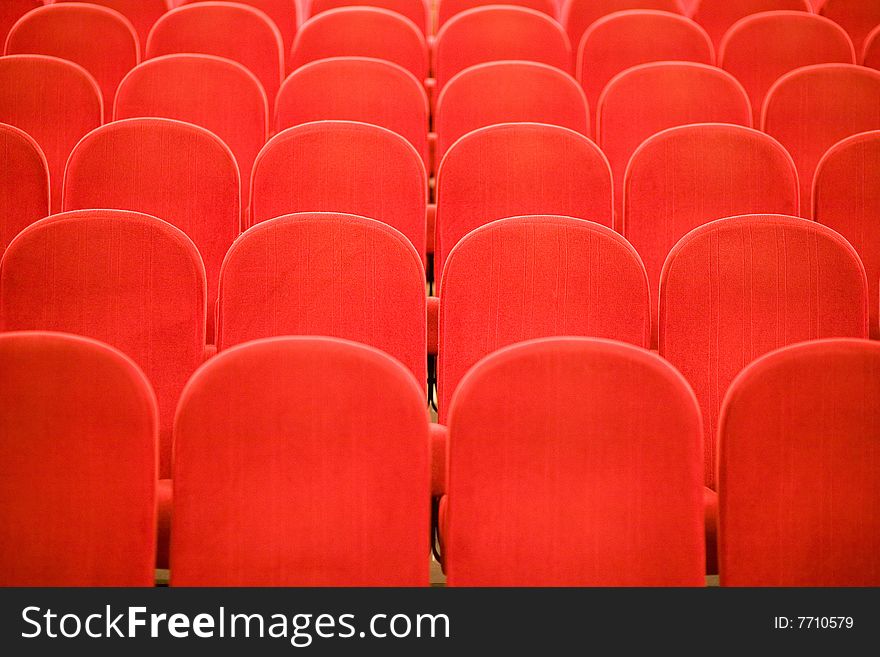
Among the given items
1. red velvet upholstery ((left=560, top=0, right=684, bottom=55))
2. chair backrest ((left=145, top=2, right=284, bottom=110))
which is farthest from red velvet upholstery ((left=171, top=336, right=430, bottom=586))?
red velvet upholstery ((left=560, top=0, right=684, bottom=55))

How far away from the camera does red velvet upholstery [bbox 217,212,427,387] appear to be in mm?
965

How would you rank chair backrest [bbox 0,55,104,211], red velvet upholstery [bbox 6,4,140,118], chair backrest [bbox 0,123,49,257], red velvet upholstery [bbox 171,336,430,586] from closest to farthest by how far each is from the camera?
red velvet upholstery [bbox 171,336,430,586], chair backrest [bbox 0,123,49,257], chair backrest [bbox 0,55,104,211], red velvet upholstery [bbox 6,4,140,118]

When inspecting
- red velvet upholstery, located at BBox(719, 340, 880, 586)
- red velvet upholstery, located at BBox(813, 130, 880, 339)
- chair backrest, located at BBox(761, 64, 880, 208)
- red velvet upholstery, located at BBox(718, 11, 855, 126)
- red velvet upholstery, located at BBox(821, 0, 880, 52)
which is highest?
red velvet upholstery, located at BBox(821, 0, 880, 52)

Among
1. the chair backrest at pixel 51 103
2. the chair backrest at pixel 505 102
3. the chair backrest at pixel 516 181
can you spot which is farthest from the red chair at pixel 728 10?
the chair backrest at pixel 51 103

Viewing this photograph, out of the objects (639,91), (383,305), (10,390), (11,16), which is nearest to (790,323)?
(383,305)

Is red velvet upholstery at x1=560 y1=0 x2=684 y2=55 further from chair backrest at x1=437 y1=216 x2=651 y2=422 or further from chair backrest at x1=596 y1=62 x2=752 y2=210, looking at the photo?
chair backrest at x1=437 y1=216 x2=651 y2=422

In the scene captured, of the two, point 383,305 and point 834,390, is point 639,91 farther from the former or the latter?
point 834,390

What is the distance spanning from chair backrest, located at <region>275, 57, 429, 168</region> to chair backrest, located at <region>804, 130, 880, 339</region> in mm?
583

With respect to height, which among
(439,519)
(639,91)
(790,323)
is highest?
(639,91)

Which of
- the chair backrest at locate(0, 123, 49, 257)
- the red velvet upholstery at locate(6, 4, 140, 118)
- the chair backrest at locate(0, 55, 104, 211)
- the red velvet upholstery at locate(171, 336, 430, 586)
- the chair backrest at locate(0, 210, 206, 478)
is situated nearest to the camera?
the red velvet upholstery at locate(171, 336, 430, 586)

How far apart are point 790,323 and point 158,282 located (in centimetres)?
65

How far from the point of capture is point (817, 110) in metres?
1.48

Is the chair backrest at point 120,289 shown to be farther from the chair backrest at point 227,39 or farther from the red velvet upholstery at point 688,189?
the chair backrest at point 227,39

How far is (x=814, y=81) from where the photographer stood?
1.49 meters
